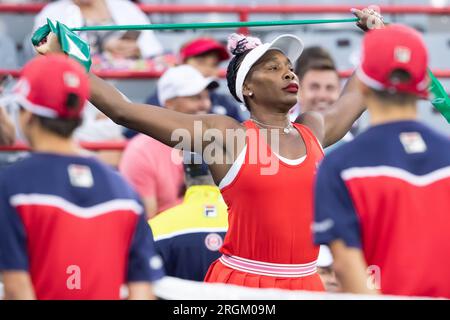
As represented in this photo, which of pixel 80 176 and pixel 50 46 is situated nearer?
pixel 80 176

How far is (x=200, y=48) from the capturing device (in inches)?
331

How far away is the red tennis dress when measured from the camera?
18.4 ft

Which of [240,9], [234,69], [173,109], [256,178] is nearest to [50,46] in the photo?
[234,69]

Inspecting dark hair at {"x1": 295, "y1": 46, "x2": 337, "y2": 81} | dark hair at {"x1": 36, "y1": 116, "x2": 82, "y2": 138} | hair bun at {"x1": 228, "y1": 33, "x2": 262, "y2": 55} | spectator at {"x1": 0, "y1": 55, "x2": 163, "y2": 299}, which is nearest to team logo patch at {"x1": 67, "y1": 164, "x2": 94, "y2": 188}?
spectator at {"x1": 0, "y1": 55, "x2": 163, "y2": 299}

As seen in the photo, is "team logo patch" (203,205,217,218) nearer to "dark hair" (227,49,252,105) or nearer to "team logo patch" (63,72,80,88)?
"dark hair" (227,49,252,105)

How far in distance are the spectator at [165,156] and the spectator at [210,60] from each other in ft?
0.67

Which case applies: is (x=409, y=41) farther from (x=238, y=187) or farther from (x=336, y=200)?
(x=238, y=187)

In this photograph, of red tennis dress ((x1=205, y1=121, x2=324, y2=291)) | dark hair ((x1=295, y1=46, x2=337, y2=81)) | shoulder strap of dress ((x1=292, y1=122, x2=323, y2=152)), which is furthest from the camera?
dark hair ((x1=295, y1=46, x2=337, y2=81))

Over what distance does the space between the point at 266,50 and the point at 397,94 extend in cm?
170

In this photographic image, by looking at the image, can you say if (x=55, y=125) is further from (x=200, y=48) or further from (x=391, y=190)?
(x=200, y=48)

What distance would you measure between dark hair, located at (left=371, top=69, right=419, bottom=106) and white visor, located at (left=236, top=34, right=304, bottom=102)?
5.42 feet

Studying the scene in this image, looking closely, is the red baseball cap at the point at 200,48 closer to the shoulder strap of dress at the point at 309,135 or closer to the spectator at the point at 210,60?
the spectator at the point at 210,60

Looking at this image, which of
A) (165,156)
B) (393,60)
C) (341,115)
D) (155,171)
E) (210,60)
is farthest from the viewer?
(210,60)

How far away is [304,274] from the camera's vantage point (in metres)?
5.71
